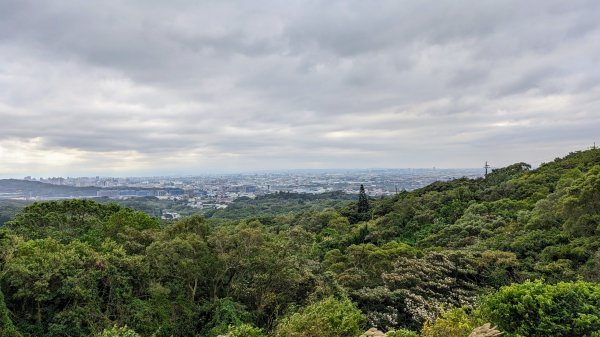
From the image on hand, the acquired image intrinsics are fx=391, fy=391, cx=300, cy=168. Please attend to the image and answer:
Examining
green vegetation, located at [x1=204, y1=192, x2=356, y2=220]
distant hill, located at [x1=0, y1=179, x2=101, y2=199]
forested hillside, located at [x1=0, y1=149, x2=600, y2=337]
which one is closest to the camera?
forested hillside, located at [x1=0, y1=149, x2=600, y2=337]

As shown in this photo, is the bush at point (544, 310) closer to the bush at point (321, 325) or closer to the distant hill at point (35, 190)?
the bush at point (321, 325)

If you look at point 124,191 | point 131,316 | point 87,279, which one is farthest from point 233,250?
point 124,191

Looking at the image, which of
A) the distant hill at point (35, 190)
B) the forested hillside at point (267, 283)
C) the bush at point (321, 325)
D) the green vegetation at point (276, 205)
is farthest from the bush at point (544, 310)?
the distant hill at point (35, 190)

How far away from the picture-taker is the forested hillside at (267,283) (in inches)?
→ 334

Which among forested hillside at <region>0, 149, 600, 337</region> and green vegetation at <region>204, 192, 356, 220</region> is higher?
forested hillside at <region>0, 149, 600, 337</region>

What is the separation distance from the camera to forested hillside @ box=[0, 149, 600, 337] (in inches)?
334

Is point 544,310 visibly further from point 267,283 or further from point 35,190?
point 35,190

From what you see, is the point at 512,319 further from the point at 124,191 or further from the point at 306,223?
the point at 124,191

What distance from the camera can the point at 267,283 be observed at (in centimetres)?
1358

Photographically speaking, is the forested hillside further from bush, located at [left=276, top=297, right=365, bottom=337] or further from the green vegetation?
the green vegetation

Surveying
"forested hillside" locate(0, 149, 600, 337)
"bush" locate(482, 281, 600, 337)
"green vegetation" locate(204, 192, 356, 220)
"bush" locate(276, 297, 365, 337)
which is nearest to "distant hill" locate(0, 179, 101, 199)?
"green vegetation" locate(204, 192, 356, 220)

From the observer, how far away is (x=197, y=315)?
12734 mm

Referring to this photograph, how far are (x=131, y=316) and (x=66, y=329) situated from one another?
1728 mm

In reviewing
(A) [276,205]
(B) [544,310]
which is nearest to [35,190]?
(A) [276,205]
